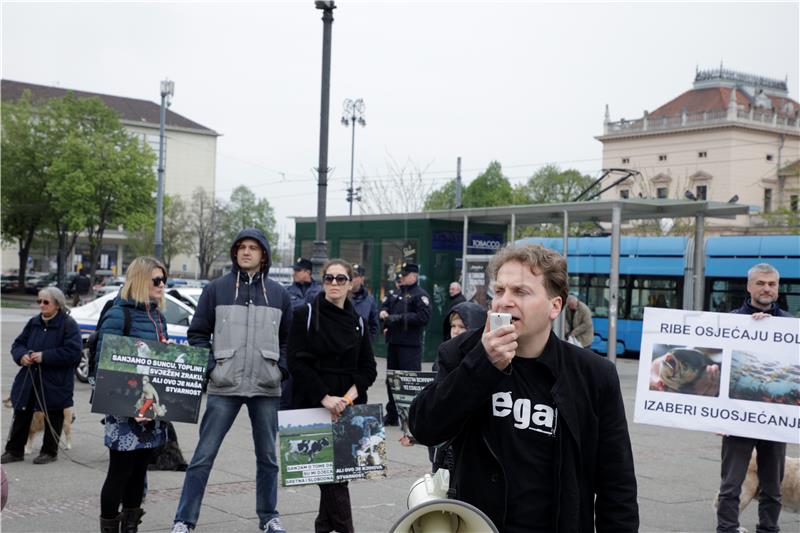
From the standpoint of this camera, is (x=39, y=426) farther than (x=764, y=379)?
Yes

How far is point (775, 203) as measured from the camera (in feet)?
255

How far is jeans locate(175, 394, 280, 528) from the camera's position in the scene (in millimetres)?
6180

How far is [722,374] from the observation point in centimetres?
689

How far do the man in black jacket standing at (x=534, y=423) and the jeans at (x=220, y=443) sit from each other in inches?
136

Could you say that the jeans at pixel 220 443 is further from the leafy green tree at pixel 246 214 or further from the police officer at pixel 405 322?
the leafy green tree at pixel 246 214

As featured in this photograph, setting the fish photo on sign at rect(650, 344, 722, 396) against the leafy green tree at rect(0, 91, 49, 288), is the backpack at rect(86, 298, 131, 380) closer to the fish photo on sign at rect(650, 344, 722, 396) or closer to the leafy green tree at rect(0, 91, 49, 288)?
the fish photo on sign at rect(650, 344, 722, 396)

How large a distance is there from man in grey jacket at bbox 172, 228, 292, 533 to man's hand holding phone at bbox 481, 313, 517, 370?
12.2 feet

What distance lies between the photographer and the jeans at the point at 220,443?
618 centimetres

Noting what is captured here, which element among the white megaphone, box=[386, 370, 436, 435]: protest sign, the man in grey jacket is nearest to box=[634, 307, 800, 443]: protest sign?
box=[386, 370, 436, 435]: protest sign

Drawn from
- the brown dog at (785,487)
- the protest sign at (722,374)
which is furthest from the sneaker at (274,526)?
the brown dog at (785,487)

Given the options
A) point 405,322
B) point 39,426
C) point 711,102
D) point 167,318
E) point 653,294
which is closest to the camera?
point 39,426

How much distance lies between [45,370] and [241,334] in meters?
3.82

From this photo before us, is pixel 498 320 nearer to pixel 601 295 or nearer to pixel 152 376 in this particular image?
pixel 152 376

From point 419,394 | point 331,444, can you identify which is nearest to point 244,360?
point 331,444
